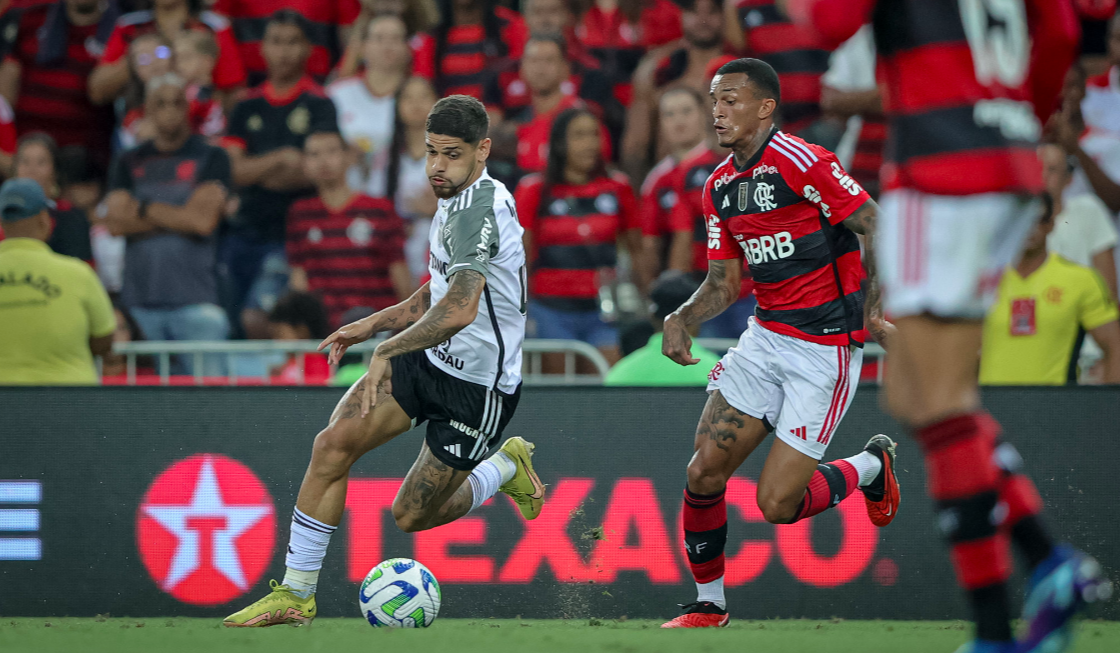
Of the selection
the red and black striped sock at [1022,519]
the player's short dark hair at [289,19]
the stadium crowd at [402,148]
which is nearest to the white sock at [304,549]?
the stadium crowd at [402,148]

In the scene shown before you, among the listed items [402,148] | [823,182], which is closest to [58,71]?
[402,148]

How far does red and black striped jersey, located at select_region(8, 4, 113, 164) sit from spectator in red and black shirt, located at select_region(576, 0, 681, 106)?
4.03 metres

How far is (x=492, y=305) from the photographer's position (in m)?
5.18

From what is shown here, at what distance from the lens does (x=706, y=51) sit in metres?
8.60

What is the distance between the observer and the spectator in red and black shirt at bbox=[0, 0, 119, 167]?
9.53 meters

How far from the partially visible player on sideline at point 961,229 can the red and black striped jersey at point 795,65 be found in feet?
16.2

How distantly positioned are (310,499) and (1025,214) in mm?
3095

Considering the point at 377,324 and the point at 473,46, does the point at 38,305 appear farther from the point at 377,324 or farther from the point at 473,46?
the point at 473,46

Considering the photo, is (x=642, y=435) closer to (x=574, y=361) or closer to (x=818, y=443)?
(x=818, y=443)

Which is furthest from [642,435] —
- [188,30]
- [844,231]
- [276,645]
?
[188,30]

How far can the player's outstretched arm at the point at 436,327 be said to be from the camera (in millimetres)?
4676

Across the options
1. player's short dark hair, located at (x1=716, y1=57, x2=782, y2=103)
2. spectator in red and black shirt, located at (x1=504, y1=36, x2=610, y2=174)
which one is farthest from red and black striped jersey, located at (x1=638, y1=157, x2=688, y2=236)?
player's short dark hair, located at (x1=716, y1=57, x2=782, y2=103)

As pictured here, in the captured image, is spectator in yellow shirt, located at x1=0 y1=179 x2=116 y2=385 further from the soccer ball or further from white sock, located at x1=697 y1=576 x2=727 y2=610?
white sock, located at x1=697 y1=576 x2=727 y2=610

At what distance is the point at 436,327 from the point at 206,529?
6.10ft
